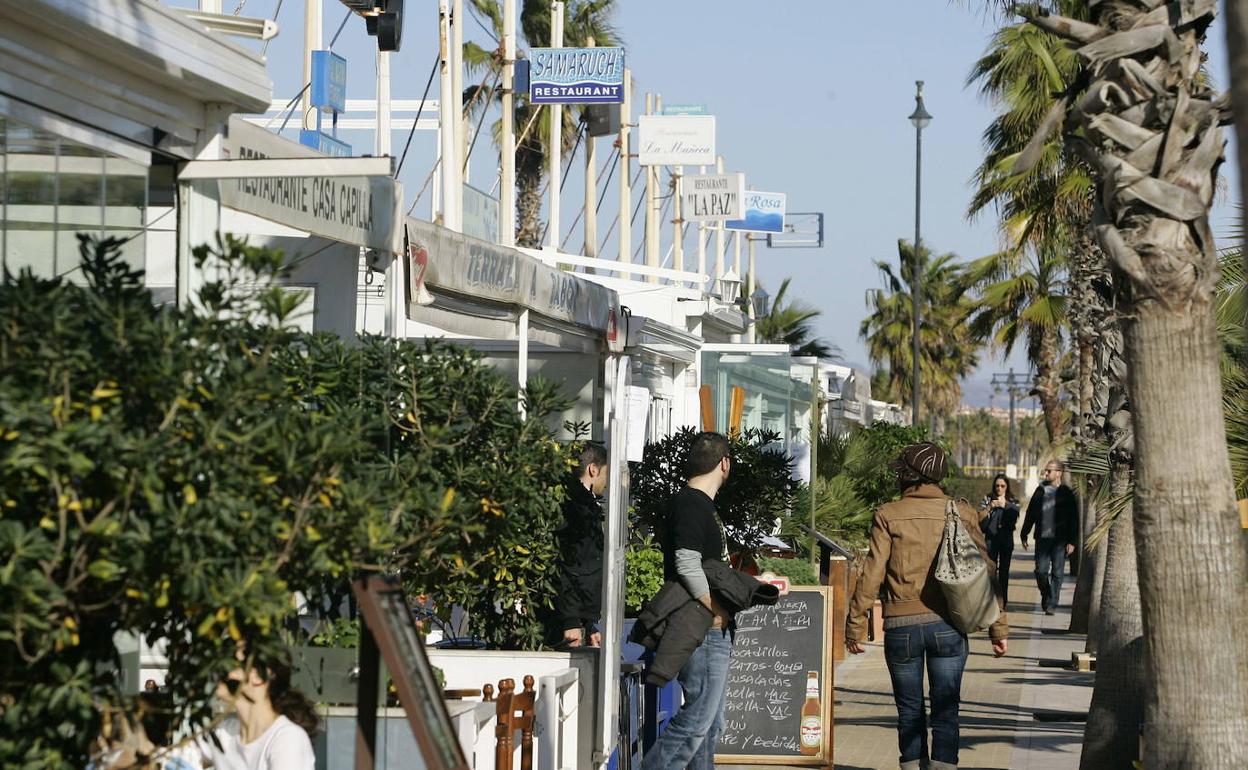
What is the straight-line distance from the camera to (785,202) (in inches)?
1761

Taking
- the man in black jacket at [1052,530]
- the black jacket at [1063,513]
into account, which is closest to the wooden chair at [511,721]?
the man in black jacket at [1052,530]

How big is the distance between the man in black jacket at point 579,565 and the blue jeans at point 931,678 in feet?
4.74

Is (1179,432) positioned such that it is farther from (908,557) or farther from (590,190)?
(590,190)

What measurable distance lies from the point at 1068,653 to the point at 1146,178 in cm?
1196

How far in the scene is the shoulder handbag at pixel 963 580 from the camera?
7.76 m

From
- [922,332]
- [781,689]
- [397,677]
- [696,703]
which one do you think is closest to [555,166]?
[781,689]

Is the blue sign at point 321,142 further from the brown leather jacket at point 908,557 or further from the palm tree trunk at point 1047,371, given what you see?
the palm tree trunk at point 1047,371

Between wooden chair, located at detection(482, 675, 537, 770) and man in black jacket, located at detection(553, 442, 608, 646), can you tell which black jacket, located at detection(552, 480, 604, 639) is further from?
wooden chair, located at detection(482, 675, 537, 770)

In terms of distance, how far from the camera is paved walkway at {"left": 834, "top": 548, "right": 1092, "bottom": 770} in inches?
401

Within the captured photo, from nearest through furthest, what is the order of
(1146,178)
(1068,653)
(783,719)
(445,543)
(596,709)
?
(445,543) → (1146,178) → (596,709) → (783,719) → (1068,653)

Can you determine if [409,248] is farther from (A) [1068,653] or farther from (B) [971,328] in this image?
(B) [971,328]

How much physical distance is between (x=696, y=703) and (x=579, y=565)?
3.47 ft

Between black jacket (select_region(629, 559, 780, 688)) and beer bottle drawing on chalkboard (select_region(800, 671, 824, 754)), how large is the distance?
2326mm

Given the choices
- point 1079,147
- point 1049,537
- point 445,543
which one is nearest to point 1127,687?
point 1079,147
